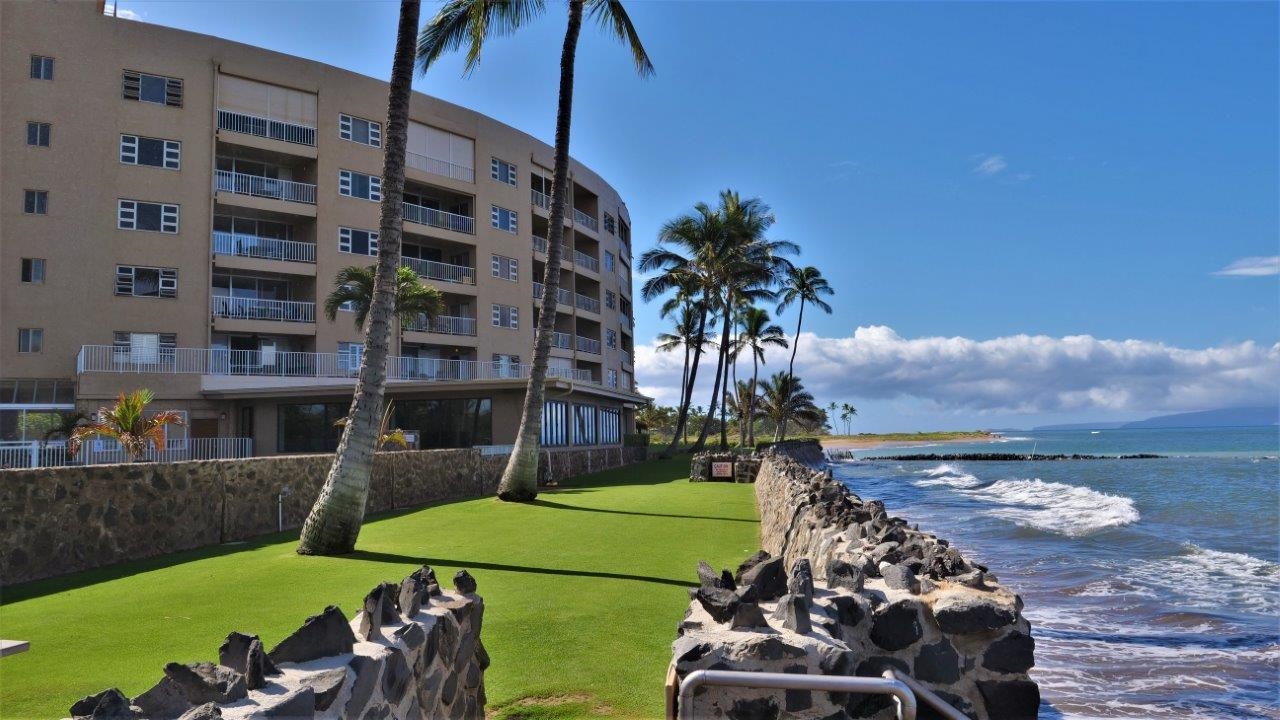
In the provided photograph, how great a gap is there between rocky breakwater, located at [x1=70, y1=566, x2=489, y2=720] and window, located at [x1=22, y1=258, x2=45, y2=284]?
34.5 metres

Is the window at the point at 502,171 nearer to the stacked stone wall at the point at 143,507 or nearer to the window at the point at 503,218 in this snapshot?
the window at the point at 503,218

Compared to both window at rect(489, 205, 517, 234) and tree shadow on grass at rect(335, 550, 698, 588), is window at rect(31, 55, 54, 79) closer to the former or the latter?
window at rect(489, 205, 517, 234)

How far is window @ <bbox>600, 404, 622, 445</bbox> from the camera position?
42719 millimetres

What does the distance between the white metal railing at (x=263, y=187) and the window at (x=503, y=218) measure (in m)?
9.67

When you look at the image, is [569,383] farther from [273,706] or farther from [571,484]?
[273,706]

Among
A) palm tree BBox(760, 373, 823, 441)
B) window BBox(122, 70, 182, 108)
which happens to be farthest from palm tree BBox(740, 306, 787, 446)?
window BBox(122, 70, 182, 108)

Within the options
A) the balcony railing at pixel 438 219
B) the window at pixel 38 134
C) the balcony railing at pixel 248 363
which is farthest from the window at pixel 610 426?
the window at pixel 38 134

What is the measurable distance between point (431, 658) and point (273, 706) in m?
1.41

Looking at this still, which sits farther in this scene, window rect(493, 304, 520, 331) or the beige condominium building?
window rect(493, 304, 520, 331)

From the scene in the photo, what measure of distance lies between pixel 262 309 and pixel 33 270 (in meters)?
8.06

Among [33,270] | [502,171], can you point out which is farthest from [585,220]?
[33,270]

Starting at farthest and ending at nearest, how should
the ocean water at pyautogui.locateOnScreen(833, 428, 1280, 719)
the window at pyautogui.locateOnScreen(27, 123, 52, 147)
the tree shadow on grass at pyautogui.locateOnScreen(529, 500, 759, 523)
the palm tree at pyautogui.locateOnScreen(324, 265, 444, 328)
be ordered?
the palm tree at pyautogui.locateOnScreen(324, 265, 444, 328) < the window at pyautogui.locateOnScreen(27, 123, 52, 147) < the tree shadow on grass at pyautogui.locateOnScreen(529, 500, 759, 523) < the ocean water at pyautogui.locateOnScreen(833, 428, 1280, 719)

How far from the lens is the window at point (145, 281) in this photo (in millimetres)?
32750

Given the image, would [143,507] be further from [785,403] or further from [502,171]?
[785,403]
